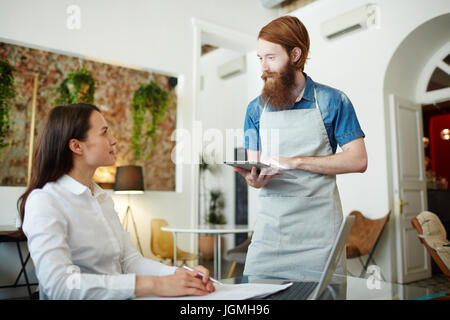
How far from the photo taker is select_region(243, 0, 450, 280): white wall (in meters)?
4.15

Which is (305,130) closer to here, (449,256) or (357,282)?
(357,282)

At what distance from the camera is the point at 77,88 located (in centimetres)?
402

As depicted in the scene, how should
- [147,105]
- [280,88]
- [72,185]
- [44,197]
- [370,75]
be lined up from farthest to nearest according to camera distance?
[147,105] → [370,75] → [280,88] → [72,185] → [44,197]

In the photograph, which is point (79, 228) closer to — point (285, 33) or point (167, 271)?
point (167, 271)

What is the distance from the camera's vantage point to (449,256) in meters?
2.71

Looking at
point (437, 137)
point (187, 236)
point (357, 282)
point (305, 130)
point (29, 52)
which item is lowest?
point (187, 236)

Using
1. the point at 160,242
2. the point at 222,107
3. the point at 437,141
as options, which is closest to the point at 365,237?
the point at 160,242

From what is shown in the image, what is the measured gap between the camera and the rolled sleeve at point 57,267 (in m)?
0.75

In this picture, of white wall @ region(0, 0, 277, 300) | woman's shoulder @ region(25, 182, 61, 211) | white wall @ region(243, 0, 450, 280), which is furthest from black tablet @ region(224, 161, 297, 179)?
white wall @ region(243, 0, 450, 280)

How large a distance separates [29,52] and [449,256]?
4.86m

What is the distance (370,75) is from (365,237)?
180 cm

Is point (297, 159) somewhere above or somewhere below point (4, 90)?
below

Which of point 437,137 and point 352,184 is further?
point 437,137

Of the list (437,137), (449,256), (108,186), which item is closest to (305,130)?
Answer: (449,256)
